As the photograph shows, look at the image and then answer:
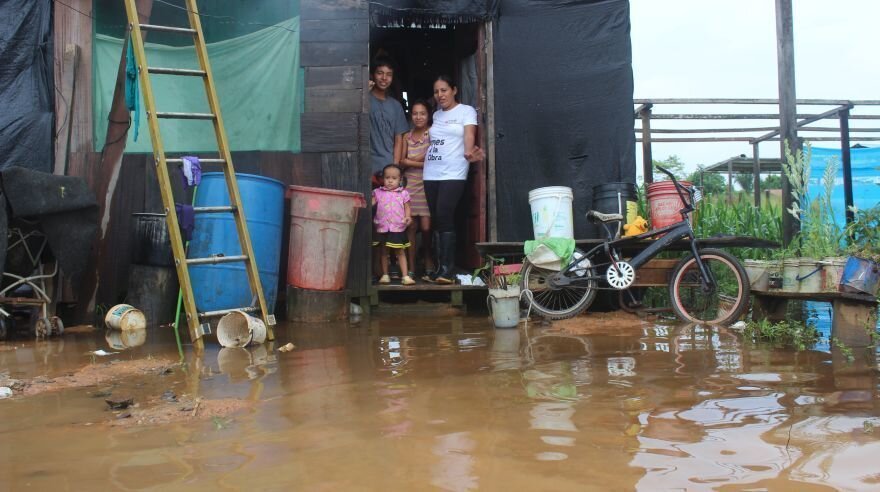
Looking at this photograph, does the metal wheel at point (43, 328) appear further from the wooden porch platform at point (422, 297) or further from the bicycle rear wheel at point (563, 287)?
the bicycle rear wheel at point (563, 287)

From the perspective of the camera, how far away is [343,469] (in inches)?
79.9

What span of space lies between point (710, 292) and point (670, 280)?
316mm

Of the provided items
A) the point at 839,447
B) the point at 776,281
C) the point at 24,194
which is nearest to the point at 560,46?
the point at 776,281

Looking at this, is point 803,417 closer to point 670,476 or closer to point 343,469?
point 670,476

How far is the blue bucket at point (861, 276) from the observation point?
13.9ft

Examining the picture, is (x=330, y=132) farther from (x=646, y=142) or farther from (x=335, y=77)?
(x=646, y=142)

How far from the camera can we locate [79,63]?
19.9 feet

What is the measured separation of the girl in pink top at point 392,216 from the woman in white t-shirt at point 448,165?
303 mm

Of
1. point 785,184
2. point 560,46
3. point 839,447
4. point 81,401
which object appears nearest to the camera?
point 839,447

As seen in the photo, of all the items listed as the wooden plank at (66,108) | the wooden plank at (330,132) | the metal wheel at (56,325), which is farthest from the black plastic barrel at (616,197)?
the wooden plank at (66,108)

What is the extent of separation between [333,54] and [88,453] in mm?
4787

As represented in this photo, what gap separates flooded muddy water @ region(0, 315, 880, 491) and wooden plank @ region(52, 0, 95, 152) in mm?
2468

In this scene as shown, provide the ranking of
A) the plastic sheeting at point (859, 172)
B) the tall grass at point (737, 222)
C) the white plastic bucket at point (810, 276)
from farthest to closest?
the plastic sheeting at point (859, 172) < the tall grass at point (737, 222) < the white plastic bucket at point (810, 276)

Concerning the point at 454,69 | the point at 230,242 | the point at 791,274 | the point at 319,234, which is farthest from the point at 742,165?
the point at 230,242
